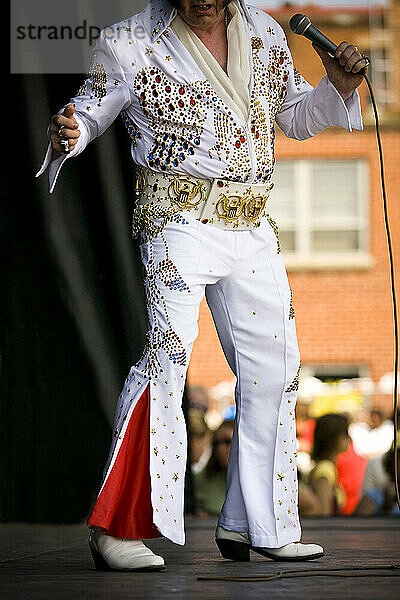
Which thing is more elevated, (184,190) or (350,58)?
(350,58)

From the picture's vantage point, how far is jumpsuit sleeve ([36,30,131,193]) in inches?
99.6

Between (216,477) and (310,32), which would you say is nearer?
(310,32)

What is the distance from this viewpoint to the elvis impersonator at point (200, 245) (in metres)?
2.50

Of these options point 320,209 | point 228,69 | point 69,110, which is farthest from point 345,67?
point 320,209

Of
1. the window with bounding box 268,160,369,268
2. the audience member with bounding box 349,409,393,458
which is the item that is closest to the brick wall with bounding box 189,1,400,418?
the window with bounding box 268,160,369,268

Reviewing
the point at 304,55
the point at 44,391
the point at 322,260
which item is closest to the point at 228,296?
the point at 44,391

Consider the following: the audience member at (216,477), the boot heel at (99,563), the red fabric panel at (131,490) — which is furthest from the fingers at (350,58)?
the audience member at (216,477)

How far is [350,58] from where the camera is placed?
2.57 m

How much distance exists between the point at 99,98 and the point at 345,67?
1.93ft

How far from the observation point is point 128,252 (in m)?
4.16

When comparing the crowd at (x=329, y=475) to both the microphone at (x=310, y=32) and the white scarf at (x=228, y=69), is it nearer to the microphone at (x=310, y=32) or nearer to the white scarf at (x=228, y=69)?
the white scarf at (x=228, y=69)

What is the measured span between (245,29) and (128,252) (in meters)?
1.58

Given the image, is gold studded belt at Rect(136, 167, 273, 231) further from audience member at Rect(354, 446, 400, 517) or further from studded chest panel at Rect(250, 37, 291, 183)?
audience member at Rect(354, 446, 400, 517)

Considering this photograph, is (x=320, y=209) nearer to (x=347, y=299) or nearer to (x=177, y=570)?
(x=347, y=299)
